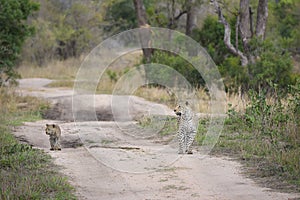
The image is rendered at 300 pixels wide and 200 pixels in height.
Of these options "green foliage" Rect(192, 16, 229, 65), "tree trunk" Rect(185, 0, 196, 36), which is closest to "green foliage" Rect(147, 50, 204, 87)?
"green foliage" Rect(192, 16, 229, 65)

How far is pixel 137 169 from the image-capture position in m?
8.66

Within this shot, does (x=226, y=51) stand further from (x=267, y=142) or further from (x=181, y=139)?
(x=181, y=139)

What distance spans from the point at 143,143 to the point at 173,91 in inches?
213

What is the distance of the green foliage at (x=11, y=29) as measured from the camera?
16098mm

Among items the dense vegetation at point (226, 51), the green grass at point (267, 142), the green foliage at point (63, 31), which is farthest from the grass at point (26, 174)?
the green foliage at point (63, 31)

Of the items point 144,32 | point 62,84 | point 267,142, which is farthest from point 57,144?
point 62,84

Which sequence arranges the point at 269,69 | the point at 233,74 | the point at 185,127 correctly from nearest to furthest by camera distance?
the point at 185,127, the point at 269,69, the point at 233,74

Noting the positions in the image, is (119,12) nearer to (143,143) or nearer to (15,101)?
(15,101)

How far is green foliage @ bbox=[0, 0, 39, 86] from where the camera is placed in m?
16.1

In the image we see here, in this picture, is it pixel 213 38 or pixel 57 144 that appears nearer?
pixel 57 144

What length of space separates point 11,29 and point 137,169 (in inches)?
378

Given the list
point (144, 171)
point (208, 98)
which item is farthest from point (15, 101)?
point (144, 171)

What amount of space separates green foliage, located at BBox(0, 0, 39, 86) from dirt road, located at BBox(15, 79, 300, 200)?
181 inches

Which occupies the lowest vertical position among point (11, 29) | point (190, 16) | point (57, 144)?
point (57, 144)
